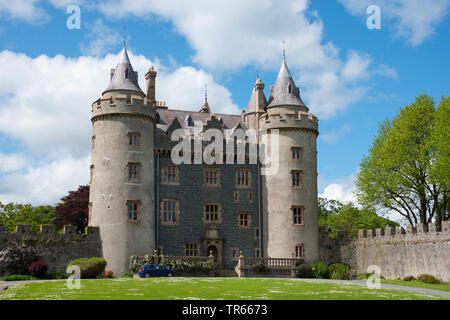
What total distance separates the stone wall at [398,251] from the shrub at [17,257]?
82.4ft

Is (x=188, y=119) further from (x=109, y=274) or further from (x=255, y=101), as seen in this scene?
(x=109, y=274)

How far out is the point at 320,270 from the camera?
46.8m

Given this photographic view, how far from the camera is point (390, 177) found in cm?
4769

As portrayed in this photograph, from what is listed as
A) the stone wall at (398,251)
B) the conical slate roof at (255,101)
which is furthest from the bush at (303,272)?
the conical slate roof at (255,101)

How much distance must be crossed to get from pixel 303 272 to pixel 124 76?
22698mm

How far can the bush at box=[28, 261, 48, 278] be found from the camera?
40.2 metres

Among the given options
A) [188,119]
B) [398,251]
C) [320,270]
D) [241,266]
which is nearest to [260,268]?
[241,266]

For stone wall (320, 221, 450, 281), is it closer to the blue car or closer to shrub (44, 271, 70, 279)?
the blue car

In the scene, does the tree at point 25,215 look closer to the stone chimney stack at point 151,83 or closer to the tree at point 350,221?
the stone chimney stack at point 151,83

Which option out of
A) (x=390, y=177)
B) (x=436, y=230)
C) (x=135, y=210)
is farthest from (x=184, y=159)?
(x=436, y=230)

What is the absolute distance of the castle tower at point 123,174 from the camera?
1702 inches

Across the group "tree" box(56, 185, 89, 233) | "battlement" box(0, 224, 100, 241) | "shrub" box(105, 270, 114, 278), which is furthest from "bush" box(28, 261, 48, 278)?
"tree" box(56, 185, 89, 233)

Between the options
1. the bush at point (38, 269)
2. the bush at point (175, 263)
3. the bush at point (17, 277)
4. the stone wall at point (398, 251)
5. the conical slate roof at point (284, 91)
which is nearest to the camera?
the bush at point (17, 277)
